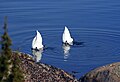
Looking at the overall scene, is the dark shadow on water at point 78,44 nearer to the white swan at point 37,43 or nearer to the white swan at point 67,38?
the white swan at point 67,38

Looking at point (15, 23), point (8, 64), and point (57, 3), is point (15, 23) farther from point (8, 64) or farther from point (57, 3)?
point (8, 64)

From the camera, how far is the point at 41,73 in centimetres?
2483

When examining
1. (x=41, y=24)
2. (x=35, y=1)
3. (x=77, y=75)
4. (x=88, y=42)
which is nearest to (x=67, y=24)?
(x=41, y=24)

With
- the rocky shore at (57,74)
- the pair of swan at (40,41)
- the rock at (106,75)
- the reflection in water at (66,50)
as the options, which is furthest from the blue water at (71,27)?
the rock at (106,75)

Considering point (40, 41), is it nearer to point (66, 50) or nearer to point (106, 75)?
point (66, 50)

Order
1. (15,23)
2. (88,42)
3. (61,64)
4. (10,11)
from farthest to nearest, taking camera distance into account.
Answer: (10,11) → (15,23) → (88,42) → (61,64)

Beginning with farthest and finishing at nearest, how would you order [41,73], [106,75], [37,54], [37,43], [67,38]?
[67,38] < [37,43] < [37,54] < [41,73] < [106,75]

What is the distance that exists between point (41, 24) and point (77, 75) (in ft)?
43.2

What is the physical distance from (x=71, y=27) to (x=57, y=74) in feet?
45.6

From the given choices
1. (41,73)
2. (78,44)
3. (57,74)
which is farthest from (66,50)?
(41,73)

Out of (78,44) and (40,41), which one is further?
(78,44)

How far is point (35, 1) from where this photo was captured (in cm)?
4869

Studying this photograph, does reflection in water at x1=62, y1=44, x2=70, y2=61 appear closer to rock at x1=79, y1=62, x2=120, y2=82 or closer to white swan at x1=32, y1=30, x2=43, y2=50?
white swan at x1=32, y1=30, x2=43, y2=50

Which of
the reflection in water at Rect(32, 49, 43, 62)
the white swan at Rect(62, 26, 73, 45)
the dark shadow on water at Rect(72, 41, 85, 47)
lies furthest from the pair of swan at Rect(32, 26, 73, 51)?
the dark shadow on water at Rect(72, 41, 85, 47)
